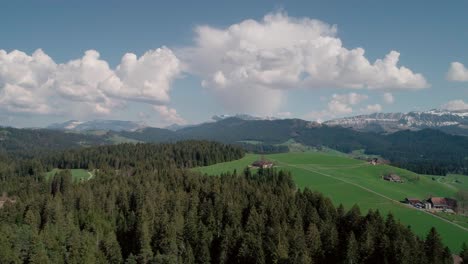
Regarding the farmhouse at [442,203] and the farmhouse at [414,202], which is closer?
the farmhouse at [414,202]

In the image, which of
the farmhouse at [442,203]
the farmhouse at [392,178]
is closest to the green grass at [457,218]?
the farmhouse at [442,203]

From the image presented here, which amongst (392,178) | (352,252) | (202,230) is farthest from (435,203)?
(202,230)

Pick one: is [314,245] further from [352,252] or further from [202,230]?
[202,230]

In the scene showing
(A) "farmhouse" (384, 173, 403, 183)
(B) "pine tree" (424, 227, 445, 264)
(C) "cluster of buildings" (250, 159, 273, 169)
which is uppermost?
(C) "cluster of buildings" (250, 159, 273, 169)

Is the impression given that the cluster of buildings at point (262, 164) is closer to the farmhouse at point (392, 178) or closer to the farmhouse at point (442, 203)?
the farmhouse at point (392, 178)

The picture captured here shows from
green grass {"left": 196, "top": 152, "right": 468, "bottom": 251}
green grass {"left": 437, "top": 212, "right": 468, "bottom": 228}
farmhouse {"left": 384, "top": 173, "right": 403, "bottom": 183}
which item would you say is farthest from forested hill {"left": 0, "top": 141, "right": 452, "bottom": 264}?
farmhouse {"left": 384, "top": 173, "right": 403, "bottom": 183}

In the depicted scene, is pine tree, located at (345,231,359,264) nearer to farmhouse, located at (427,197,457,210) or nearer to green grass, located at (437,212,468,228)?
green grass, located at (437,212,468,228)

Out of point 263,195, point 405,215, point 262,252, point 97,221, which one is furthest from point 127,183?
point 405,215

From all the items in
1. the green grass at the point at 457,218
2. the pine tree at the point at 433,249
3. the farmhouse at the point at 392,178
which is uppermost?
the farmhouse at the point at 392,178
